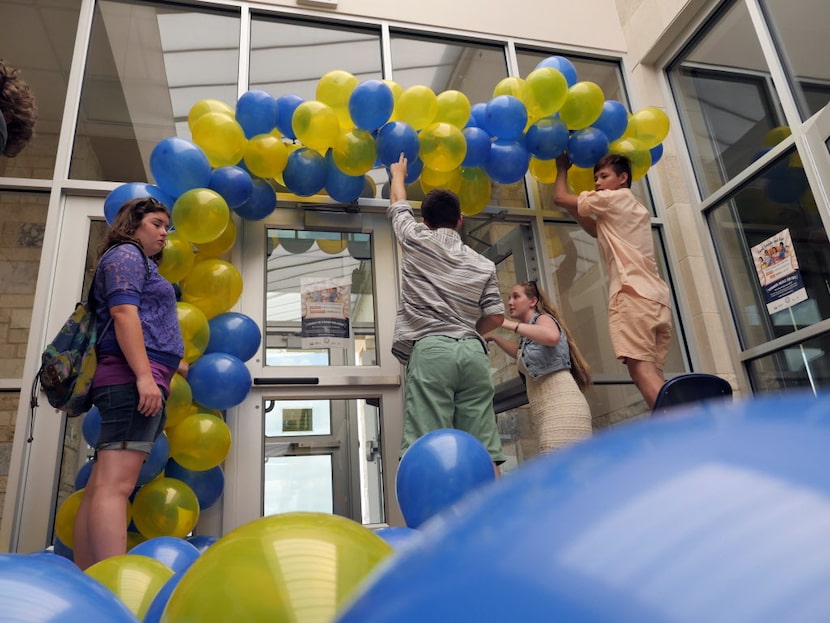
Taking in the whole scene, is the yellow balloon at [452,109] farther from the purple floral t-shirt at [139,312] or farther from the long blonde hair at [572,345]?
the purple floral t-shirt at [139,312]

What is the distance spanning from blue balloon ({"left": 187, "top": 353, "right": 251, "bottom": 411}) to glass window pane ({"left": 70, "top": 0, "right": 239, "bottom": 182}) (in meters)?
1.30

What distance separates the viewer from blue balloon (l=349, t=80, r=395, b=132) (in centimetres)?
280

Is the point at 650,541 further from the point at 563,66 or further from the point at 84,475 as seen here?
the point at 563,66

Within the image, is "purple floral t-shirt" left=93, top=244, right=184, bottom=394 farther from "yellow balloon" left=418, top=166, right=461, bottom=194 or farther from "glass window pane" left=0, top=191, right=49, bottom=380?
"yellow balloon" left=418, top=166, right=461, bottom=194

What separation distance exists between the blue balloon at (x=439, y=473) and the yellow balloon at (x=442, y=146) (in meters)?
1.51

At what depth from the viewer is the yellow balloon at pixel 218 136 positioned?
108 inches

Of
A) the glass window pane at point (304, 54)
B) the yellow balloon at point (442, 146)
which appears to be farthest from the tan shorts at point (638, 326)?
the glass window pane at point (304, 54)

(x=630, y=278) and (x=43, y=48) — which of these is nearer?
(x=630, y=278)

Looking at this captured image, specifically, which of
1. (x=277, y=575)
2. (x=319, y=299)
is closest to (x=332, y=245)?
(x=319, y=299)

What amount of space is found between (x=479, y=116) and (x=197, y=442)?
2004 mm

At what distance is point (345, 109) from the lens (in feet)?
9.75

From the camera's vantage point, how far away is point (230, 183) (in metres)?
2.76

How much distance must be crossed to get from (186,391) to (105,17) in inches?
99.7

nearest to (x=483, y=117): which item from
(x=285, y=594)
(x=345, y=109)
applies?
(x=345, y=109)
